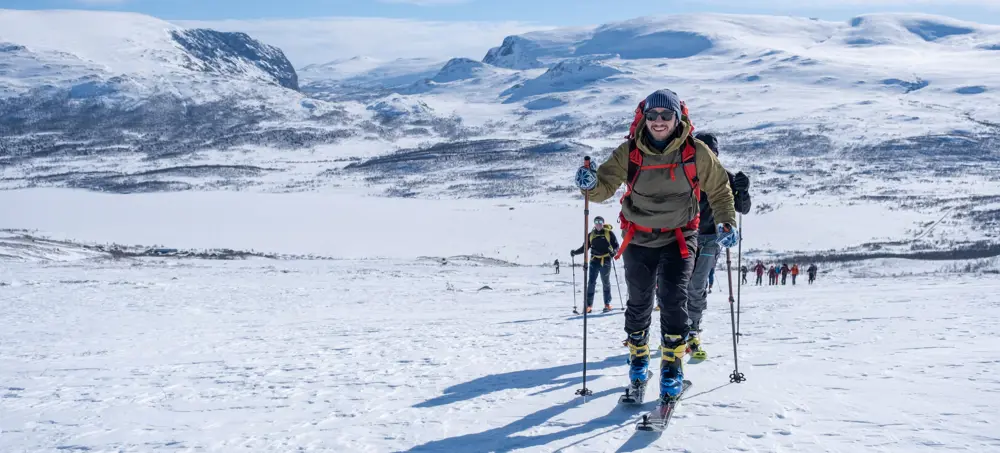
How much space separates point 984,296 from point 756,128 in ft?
471

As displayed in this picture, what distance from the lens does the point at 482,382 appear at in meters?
6.71

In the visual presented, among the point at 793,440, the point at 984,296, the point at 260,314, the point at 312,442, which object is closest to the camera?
the point at 793,440

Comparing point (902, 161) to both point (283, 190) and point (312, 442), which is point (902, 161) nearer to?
point (283, 190)

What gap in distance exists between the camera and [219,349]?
955 cm

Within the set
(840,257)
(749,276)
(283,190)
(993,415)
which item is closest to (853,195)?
(840,257)

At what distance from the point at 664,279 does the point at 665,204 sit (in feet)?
1.74

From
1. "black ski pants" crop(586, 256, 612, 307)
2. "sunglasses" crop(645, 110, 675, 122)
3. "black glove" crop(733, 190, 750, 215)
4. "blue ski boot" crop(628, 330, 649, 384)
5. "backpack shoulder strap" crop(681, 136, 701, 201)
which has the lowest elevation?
"black ski pants" crop(586, 256, 612, 307)

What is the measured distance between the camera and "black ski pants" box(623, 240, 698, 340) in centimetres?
521

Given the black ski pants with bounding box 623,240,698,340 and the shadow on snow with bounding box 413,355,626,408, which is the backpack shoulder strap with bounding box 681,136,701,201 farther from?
the shadow on snow with bounding box 413,355,626,408

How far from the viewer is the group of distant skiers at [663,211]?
5.10 m

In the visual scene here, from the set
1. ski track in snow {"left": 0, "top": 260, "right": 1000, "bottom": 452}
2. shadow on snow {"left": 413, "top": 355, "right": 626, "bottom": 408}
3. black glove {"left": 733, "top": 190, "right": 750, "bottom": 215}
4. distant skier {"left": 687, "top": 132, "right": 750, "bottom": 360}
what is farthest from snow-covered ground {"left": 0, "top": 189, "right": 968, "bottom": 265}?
black glove {"left": 733, "top": 190, "right": 750, "bottom": 215}

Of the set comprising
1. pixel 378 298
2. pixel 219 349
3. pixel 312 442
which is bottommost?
pixel 378 298

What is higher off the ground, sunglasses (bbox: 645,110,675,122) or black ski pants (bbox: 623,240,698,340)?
sunglasses (bbox: 645,110,675,122)

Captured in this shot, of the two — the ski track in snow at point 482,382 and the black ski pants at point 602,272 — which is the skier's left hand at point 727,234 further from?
the black ski pants at point 602,272
